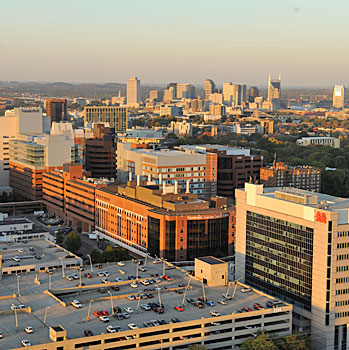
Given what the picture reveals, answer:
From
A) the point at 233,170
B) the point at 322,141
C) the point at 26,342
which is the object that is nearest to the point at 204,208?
the point at 233,170

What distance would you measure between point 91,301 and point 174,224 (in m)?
19.0

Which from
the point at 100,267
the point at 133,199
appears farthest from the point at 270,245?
the point at 133,199

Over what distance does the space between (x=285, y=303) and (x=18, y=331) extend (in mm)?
16723

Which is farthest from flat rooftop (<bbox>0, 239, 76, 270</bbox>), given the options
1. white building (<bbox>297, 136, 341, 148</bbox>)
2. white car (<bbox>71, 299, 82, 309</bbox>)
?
white building (<bbox>297, 136, 341, 148</bbox>)

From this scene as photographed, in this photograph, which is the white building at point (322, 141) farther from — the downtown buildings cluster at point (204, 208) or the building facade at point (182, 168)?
the building facade at point (182, 168)

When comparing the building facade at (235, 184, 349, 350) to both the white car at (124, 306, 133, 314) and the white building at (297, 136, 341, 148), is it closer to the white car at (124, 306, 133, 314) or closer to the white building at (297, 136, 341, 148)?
the white car at (124, 306, 133, 314)

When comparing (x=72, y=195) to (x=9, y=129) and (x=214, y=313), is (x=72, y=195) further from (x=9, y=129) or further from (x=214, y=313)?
(x=214, y=313)

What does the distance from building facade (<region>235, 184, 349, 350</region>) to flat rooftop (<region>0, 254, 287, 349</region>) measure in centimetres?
307

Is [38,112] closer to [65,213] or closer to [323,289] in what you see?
[65,213]

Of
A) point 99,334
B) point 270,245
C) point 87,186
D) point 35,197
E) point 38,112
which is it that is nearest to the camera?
point 99,334

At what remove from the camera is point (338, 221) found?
153 ft

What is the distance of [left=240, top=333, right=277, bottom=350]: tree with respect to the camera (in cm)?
4228

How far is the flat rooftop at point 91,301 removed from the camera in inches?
1615

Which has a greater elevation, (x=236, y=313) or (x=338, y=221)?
(x=338, y=221)
